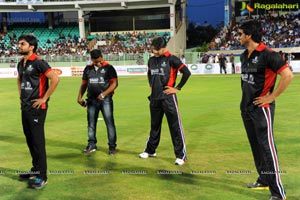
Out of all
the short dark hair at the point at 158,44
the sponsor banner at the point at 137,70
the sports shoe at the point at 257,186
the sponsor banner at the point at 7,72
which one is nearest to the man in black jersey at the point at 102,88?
the short dark hair at the point at 158,44

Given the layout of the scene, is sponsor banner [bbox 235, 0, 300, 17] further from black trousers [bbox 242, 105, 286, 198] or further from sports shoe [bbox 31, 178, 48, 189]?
sports shoe [bbox 31, 178, 48, 189]

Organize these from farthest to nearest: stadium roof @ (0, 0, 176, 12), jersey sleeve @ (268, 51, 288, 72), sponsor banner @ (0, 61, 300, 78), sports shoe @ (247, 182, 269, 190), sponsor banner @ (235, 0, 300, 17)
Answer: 1. sponsor banner @ (235, 0, 300, 17)
2. stadium roof @ (0, 0, 176, 12)
3. sponsor banner @ (0, 61, 300, 78)
4. sports shoe @ (247, 182, 269, 190)
5. jersey sleeve @ (268, 51, 288, 72)

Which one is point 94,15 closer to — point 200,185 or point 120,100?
point 120,100

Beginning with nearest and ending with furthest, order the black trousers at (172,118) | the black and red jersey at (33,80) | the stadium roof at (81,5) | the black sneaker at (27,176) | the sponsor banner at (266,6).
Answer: the black and red jersey at (33,80) → the black sneaker at (27,176) → the black trousers at (172,118) → the stadium roof at (81,5) → the sponsor banner at (266,6)

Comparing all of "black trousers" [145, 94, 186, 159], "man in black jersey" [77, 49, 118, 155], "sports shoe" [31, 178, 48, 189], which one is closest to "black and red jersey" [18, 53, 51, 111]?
"sports shoe" [31, 178, 48, 189]

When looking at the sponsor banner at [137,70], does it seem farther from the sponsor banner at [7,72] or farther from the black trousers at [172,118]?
the black trousers at [172,118]

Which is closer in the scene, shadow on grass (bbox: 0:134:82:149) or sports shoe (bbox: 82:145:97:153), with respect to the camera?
sports shoe (bbox: 82:145:97:153)

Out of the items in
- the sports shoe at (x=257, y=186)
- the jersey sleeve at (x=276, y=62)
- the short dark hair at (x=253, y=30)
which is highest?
the short dark hair at (x=253, y=30)

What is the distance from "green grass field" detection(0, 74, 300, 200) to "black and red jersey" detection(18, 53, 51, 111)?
4.32 ft

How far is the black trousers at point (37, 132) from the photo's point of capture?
5.39 metres

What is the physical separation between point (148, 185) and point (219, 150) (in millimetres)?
2399

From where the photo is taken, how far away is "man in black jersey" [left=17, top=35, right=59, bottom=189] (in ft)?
17.4

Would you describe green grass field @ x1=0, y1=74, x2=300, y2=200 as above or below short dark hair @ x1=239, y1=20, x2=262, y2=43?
below

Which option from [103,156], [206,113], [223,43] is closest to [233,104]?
[206,113]
